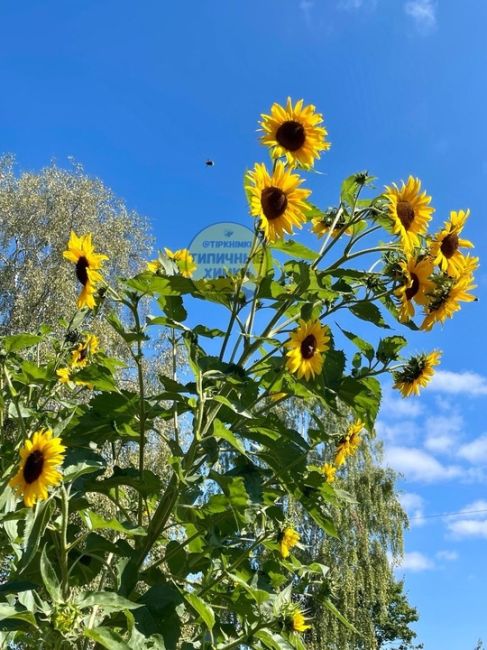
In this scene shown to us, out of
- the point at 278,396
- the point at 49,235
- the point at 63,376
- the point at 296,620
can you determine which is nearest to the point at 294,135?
the point at 278,396

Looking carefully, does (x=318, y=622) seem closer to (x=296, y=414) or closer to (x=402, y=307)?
(x=296, y=414)

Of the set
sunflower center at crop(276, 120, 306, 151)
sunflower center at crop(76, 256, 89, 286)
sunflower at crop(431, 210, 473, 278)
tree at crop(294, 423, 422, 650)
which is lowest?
sunflower center at crop(76, 256, 89, 286)

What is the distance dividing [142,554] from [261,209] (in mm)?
636

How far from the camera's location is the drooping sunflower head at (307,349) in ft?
3.91

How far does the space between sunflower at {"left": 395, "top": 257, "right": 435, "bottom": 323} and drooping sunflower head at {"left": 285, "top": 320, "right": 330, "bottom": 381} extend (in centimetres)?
16

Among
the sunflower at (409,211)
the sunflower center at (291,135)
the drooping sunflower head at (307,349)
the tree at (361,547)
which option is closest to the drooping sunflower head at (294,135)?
the sunflower center at (291,135)

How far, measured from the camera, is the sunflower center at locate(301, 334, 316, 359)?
1.21m

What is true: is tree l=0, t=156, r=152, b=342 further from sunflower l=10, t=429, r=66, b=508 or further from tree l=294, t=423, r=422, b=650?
sunflower l=10, t=429, r=66, b=508

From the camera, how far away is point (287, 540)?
1.55 metres

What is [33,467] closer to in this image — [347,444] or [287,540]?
[287,540]

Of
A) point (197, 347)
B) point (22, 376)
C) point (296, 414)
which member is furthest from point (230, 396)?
point (296, 414)

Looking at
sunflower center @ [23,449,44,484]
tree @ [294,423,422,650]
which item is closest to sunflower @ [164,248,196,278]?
sunflower center @ [23,449,44,484]

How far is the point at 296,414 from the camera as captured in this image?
32.9 ft

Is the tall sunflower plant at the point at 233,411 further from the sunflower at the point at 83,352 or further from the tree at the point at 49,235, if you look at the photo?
the tree at the point at 49,235
